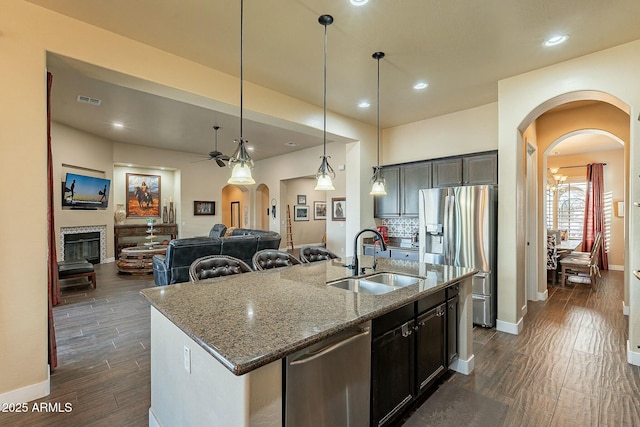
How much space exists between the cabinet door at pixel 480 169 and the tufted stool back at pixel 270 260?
9.80 feet

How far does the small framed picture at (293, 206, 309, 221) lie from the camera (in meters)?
11.1

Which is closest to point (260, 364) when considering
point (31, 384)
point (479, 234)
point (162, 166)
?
point (31, 384)

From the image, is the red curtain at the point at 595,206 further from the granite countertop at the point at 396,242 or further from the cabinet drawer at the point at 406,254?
the cabinet drawer at the point at 406,254

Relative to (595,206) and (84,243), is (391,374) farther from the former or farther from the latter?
(595,206)

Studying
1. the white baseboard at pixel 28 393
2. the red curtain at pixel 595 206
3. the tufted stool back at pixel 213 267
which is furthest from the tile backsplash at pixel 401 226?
the red curtain at pixel 595 206

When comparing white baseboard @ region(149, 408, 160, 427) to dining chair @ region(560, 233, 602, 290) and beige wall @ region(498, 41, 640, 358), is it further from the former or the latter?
dining chair @ region(560, 233, 602, 290)

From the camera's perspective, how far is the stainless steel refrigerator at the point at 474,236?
3830 mm

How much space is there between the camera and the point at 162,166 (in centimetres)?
910

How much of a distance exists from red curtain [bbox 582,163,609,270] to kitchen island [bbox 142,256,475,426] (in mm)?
8034

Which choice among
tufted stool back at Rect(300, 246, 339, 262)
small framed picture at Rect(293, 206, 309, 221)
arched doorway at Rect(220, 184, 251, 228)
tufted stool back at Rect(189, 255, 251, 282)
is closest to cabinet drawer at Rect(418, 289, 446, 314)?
tufted stool back at Rect(300, 246, 339, 262)

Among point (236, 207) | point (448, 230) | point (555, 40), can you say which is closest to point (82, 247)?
point (236, 207)

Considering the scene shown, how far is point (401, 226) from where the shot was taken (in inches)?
228

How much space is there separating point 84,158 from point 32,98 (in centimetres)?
608

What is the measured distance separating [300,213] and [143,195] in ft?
17.1
